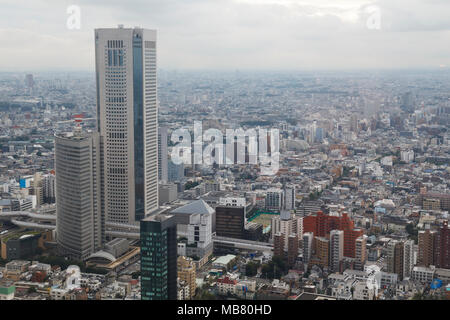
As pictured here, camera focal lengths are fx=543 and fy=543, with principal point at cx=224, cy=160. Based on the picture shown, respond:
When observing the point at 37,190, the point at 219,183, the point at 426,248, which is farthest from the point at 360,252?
the point at 37,190

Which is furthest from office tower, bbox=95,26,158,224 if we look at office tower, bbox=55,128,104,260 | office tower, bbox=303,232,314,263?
office tower, bbox=303,232,314,263

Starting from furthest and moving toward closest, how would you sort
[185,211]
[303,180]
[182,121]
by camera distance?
[182,121], [303,180], [185,211]

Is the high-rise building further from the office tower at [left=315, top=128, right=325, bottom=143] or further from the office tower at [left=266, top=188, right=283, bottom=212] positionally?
the office tower at [left=315, top=128, right=325, bottom=143]

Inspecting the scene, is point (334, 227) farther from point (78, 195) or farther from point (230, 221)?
point (78, 195)

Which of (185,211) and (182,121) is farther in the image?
(182,121)

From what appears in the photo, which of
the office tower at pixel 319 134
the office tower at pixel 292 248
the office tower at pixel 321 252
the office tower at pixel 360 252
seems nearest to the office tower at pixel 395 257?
the office tower at pixel 360 252

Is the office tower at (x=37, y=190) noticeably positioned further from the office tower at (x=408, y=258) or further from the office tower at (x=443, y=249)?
the office tower at (x=443, y=249)
